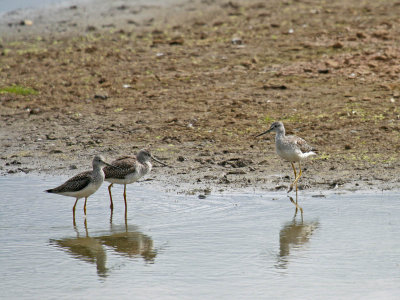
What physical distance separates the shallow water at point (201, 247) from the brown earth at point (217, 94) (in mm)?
1099

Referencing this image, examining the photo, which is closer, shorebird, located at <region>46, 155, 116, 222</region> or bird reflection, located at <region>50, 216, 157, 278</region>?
bird reflection, located at <region>50, 216, 157, 278</region>

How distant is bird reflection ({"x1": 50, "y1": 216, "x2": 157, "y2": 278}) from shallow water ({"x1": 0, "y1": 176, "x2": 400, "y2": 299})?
1 cm

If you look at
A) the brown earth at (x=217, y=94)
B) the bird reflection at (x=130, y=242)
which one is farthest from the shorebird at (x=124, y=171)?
the bird reflection at (x=130, y=242)

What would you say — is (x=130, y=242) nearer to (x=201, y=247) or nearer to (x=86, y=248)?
(x=86, y=248)

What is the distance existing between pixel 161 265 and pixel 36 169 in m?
4.92

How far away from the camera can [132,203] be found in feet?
34.4

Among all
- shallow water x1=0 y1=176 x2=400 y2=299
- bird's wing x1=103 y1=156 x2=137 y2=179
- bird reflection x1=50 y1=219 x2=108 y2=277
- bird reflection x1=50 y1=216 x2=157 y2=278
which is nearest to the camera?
shallow water x1=0 y1=176 x2=400 y2=299

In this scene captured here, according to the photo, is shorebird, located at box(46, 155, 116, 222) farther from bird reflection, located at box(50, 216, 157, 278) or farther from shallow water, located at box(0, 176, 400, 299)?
bird reflection, located at box(50, 216, 157, 278)

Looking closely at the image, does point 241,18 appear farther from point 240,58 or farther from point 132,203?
point 132,203

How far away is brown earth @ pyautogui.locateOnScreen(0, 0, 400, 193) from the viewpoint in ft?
39.6

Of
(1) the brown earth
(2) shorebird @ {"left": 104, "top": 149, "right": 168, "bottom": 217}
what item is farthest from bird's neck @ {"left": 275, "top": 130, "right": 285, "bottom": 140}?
(2) shorebird @ {"left": 104, "top": 149, "right": 168, "bottom": 217}

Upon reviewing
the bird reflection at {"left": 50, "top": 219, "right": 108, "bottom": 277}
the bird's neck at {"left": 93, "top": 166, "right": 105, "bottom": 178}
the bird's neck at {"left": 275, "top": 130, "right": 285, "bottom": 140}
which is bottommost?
the bird reflection at {"left": 50, "top": 219, "right": 108, "bottom": 277}

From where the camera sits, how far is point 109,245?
8734 millimetres

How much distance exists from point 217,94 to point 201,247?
23.4 feet
